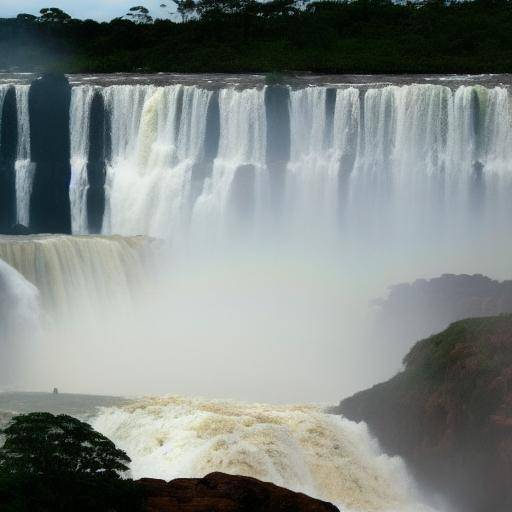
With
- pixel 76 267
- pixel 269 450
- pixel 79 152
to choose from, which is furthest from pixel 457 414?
pixel 79 152

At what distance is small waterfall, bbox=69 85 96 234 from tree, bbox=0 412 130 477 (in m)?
26.6

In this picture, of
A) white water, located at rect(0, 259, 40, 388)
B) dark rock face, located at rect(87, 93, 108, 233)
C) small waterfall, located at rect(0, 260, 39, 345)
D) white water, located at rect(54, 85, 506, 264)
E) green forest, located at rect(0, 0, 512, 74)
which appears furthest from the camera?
green forest, located at rect(0, 0, 512, 74)

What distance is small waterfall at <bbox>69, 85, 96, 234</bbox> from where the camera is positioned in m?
42.3

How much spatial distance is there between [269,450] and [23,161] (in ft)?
83.8

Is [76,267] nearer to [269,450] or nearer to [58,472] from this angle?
[269,450]

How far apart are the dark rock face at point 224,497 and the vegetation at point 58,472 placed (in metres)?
0.80

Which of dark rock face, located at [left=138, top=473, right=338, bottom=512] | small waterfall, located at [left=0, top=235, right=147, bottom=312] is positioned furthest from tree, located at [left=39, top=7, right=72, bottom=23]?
dark rock face, located at [left=138, top=473, right=338, bottom=512]

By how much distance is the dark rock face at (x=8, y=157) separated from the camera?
43.1m

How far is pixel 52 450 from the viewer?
50.3 feet

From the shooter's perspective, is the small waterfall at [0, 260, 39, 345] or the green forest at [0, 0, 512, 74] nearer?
the small waterfall at [0, 260, 39, 345]

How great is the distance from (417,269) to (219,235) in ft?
23.5

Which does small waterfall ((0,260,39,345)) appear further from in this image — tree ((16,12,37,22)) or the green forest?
tree ((16,12,37,22))

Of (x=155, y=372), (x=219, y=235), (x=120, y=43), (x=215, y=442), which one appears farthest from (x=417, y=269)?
(x=120, y=43)

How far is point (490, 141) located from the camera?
3900 centimetres
